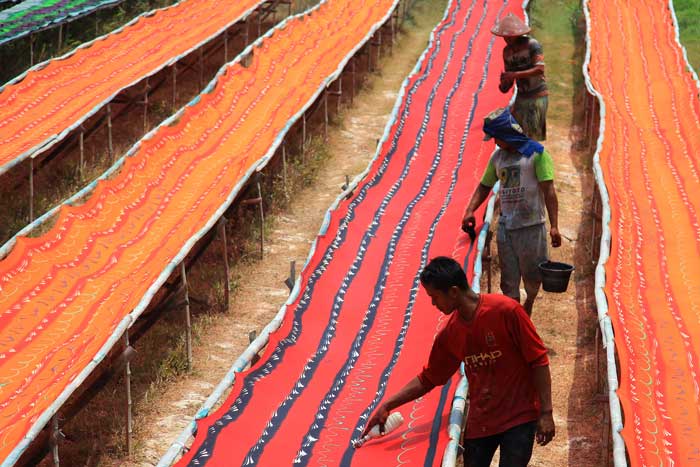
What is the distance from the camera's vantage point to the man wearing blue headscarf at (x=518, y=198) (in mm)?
5953

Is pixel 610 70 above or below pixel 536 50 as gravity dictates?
below

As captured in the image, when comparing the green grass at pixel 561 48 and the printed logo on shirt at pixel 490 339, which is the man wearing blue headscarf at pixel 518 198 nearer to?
the printed logo on shirt at pixel 490 339

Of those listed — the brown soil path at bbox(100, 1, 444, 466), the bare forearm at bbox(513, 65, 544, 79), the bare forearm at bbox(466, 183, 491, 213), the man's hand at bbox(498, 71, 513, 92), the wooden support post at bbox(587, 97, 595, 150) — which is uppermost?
the bare forearm at bbox(513, 65, 544, 79)

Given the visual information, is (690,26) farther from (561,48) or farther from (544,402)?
(544,402)

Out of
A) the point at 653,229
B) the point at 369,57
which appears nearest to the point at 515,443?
the point at 653,229

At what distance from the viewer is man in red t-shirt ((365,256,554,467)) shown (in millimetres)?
3932

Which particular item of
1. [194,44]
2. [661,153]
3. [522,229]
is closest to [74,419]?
[522,229]

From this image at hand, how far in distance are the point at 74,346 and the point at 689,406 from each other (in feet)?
12.9

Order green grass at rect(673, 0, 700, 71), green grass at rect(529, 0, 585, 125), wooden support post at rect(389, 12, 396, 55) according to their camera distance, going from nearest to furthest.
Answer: green grass at rect(529, 0, 585, 125), green grass at rect(673, 0, 700, 71), wooden support post at rect(389, 12, 396, 55)

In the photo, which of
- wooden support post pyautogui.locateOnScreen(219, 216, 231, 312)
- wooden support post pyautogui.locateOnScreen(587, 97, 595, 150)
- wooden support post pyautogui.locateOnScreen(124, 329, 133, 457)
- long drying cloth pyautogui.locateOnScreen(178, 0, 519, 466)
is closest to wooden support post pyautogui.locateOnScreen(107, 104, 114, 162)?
long drying cloth pyautogui.locateOnScreen(178, 0, 519, 466)

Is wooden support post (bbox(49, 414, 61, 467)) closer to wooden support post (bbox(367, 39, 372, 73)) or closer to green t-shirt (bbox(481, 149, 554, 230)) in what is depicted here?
green t-shirt (bbox(481, 149, 554, 230))

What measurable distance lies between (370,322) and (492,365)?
3050mm

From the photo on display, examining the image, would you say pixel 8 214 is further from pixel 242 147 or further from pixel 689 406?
pixel 689 406

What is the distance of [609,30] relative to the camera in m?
15.4
